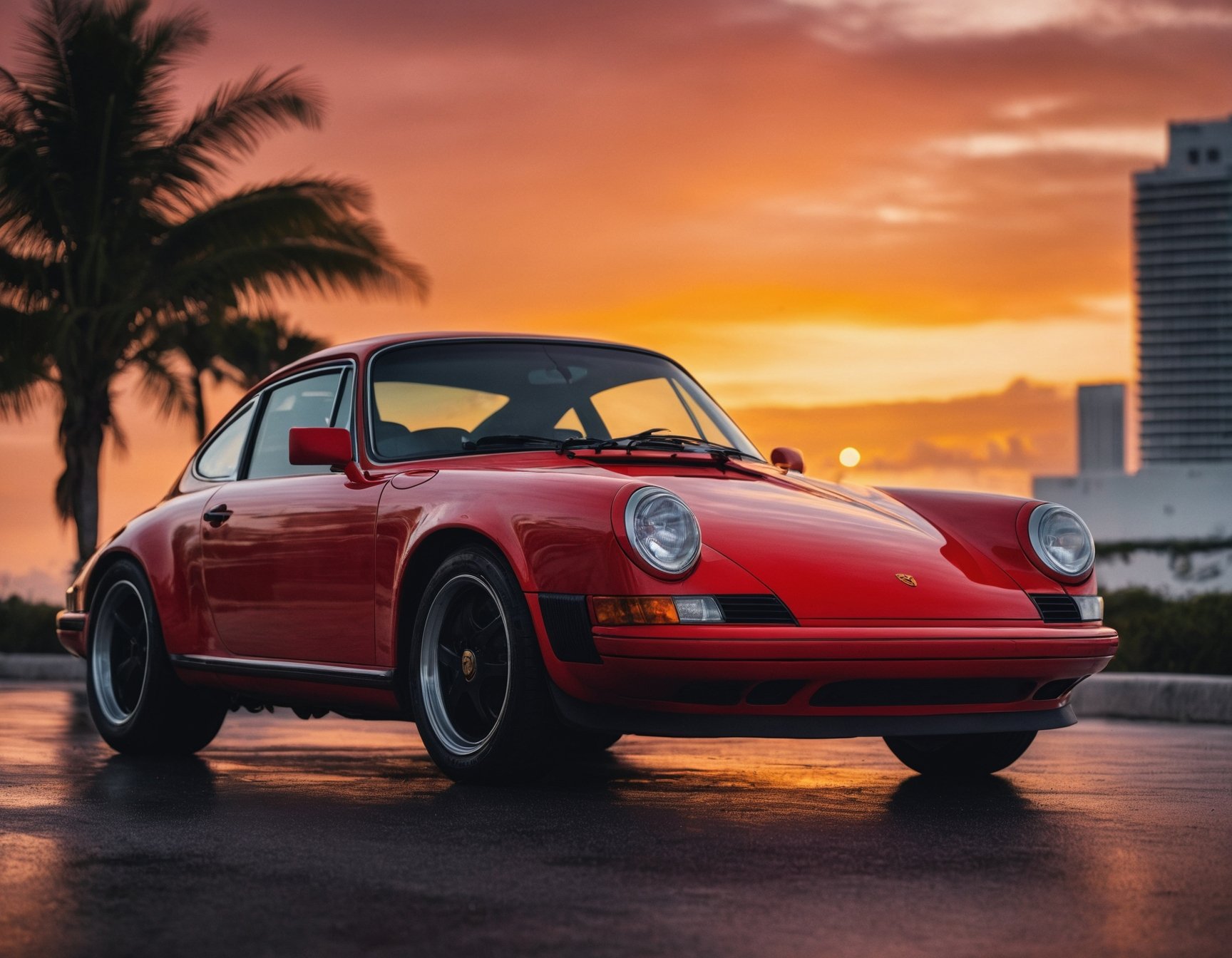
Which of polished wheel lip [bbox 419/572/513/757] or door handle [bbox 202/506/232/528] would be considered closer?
polished wheel lip [bbox 419/572/513/757]

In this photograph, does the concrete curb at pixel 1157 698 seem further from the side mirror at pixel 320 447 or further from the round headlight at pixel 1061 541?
the side mirror at pixel 320 447

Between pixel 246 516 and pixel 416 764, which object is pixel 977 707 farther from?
pixel 246 516

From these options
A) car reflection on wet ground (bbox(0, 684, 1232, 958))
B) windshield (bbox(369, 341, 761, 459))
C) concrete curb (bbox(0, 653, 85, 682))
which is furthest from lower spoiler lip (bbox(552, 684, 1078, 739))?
concrete curb (bbox(0, 653, 85, 682))

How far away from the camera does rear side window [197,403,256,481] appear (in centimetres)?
741

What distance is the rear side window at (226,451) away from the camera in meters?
7.41

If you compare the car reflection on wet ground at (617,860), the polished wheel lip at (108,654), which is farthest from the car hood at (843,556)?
the polished wheel lip at (108,654)

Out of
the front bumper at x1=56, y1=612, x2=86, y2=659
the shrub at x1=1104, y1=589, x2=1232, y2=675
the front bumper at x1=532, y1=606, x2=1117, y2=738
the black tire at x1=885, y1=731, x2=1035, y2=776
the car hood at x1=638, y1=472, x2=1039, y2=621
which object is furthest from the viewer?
the shrub at x1=1104, y1=589, x2=1232, y2=675

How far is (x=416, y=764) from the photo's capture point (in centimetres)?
677

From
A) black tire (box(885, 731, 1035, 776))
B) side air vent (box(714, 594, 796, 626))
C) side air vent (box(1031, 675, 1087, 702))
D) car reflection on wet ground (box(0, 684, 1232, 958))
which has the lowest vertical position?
black tire (box(885, 731, 1035, 776))

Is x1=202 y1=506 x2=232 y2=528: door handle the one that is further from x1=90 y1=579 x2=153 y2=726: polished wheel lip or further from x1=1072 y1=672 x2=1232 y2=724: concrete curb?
x1=1072 y1=672 x2=1232 y2=724: concrete curb

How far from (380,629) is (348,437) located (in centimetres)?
82

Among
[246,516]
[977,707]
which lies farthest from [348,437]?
[977,707]

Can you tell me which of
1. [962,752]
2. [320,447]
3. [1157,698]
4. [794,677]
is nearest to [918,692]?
[794,677]

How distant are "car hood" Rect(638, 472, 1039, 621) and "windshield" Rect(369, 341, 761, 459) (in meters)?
0.85
